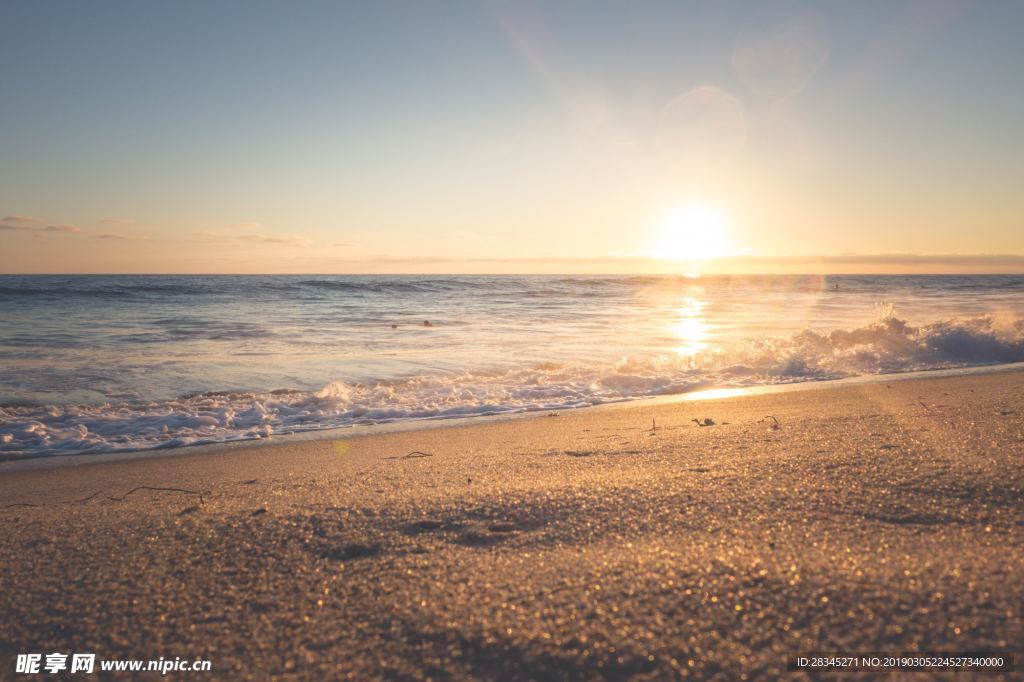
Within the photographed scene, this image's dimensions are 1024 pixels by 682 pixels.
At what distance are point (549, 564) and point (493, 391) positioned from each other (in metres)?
4.98

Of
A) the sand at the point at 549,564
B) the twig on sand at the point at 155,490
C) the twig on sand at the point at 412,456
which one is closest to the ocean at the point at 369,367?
the twig on sand at the point at 155,490

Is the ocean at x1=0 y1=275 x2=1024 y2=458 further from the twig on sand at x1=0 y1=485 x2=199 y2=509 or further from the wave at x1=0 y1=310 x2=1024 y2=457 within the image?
the twig on sand at x1=0 y1=485 x2=199 y2=509

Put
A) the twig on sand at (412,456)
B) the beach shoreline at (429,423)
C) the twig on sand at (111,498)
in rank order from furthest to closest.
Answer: the beach shoreline at (429,423) → the twig on sand at (412,456) → the twig on sand at (111,498)

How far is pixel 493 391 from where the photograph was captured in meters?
6.63

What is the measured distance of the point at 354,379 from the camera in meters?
7.43

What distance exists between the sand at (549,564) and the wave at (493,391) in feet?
6.77

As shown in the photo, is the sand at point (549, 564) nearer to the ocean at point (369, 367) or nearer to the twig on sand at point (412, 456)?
the twig on sand at point (412, 456)

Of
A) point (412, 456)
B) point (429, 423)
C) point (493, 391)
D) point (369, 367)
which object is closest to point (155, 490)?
point (412, 456)

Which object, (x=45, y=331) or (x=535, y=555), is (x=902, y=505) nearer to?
(x=535, y=555)

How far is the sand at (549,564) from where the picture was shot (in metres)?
1.24

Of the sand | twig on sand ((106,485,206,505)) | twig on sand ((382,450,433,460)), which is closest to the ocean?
twig on sand ((106,485,206,505))

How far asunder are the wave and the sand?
206 cm

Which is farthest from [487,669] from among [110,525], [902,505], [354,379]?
[354,379]

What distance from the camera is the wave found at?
16.6ft
